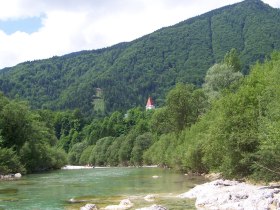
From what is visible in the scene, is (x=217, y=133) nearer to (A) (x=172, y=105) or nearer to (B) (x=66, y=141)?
(A) (x=172, y=105)

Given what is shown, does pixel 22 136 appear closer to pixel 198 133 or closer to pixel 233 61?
pixel 198 133

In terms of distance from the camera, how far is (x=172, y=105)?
289 feet

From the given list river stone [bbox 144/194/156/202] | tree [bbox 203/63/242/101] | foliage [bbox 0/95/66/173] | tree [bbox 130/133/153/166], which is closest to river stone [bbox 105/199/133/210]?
river stone [bbox 144/194/156/202]

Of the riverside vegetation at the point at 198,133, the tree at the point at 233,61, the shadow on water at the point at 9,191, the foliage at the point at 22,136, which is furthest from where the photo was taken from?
the tree at the point at 233,61

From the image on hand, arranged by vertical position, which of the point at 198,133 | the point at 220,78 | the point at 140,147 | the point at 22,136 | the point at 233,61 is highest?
the point at 233,61

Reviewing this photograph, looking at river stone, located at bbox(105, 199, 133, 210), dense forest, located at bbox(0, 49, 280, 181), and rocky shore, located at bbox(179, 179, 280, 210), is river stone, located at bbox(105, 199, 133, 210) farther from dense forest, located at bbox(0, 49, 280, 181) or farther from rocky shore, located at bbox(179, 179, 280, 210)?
dense forest, located at bbox(0, 49, 280, 181)

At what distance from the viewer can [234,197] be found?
30281 millimetres

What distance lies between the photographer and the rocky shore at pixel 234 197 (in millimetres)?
26922

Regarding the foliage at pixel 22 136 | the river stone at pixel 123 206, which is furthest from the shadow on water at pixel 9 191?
the foliage at pixel 22 136

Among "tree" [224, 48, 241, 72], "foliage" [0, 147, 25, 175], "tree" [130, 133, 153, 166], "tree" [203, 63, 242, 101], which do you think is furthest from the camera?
"tree" [130, 133, 153, 166]

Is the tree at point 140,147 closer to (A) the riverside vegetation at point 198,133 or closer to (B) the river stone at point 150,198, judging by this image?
(A) the riverside vegetation at point 198,133

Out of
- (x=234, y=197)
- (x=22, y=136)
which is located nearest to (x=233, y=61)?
(x=22, y=136)

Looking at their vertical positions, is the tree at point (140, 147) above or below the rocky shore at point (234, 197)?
below

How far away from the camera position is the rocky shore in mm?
26922
